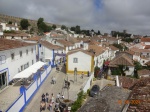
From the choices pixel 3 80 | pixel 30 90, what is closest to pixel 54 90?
pixel 30 90

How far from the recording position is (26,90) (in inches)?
643

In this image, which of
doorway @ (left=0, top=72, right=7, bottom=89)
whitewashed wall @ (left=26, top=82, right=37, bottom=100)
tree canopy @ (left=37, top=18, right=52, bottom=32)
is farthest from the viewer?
tree canopy @ (left=37, top=18, right=52, bottom=32)

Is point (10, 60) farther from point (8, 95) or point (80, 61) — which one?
point (80, 61)

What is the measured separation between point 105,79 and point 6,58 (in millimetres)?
20415

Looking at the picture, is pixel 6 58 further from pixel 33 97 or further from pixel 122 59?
pixel 122 59

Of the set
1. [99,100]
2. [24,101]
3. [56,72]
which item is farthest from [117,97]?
[56,72]

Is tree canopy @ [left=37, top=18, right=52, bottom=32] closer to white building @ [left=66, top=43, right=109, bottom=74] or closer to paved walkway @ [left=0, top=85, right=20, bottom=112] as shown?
white building @ [left=66, top=43, right=109, bottom=74]

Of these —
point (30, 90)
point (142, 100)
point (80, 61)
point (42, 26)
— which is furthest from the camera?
point (42, 26)

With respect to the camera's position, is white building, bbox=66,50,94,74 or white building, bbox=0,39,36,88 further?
white building, bbox=66,50,94,74

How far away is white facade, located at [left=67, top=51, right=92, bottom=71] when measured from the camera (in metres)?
29.2

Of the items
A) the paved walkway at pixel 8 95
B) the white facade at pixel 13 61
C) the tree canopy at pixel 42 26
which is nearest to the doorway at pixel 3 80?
the white facade at pixel 13 61

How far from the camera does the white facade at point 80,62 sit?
95.7ft

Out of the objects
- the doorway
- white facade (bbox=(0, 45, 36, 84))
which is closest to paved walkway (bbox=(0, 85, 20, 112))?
the doorway

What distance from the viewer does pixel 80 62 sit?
29.6 meters
